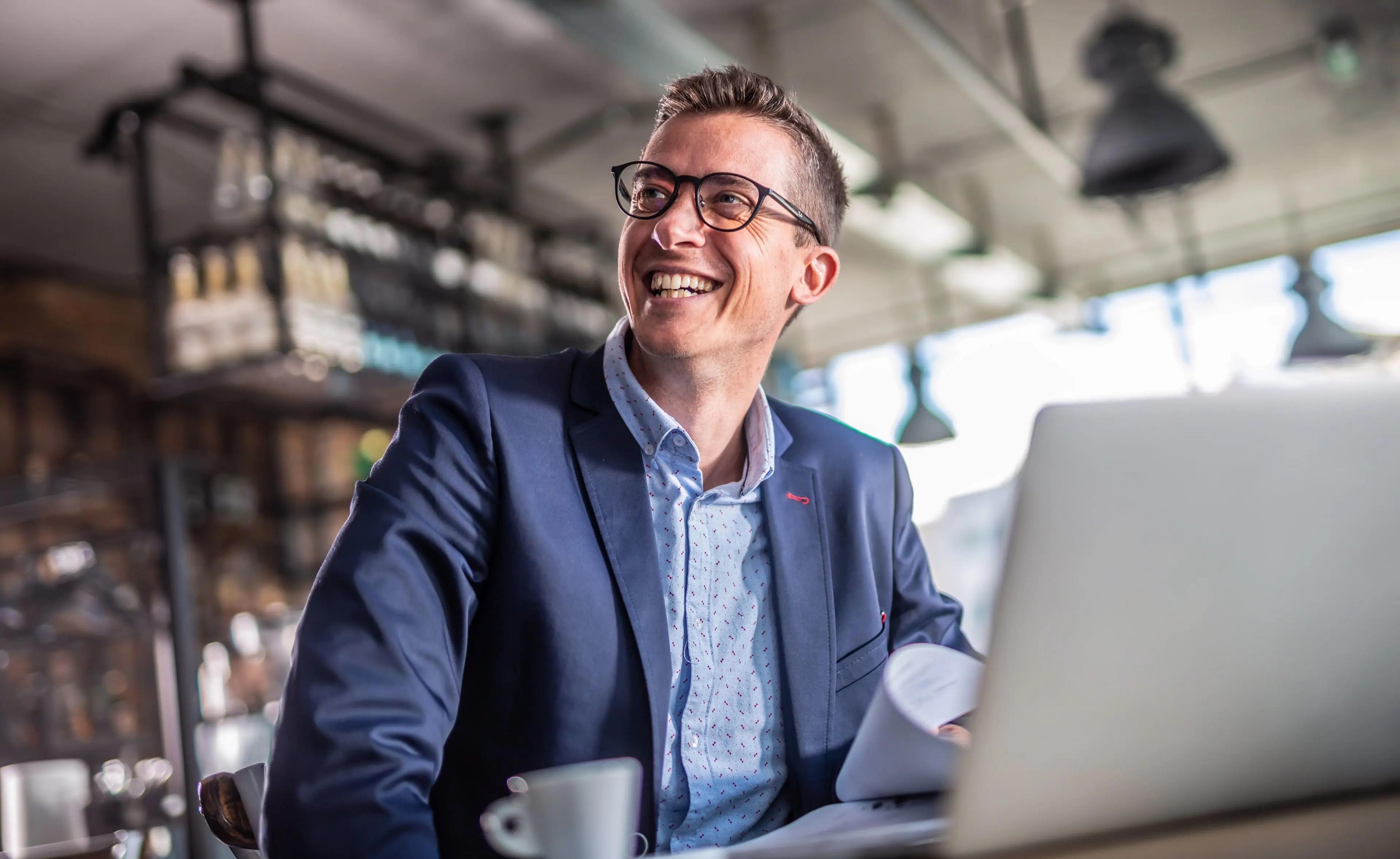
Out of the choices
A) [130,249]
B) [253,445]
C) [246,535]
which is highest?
[130,249]

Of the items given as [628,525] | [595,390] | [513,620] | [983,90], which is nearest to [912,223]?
[983,90]

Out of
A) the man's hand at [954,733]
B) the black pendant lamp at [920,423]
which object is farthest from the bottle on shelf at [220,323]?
the black pendant lamp at [920,423]

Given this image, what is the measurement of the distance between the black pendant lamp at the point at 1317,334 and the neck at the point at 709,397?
18.4 feet

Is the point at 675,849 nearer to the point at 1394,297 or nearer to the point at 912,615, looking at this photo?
the point at 912,615

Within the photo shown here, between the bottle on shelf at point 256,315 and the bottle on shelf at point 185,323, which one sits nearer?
the bottle on shelf at point 256,315

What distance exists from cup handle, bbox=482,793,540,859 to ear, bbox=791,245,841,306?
1091 millimetres

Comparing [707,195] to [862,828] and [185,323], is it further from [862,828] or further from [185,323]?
[185,323]

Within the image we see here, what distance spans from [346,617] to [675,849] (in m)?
0.45

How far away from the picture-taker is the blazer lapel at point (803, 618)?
1.34m

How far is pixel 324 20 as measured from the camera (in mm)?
4316

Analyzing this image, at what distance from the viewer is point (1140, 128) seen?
3.93 meters

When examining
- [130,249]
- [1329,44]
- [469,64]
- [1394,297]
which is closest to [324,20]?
[469,64]

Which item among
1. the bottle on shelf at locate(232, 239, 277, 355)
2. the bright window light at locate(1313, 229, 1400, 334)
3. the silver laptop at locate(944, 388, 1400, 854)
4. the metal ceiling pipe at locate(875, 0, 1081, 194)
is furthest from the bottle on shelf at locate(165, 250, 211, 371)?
the bright window light at locate(1313, 229, 1400, 334)

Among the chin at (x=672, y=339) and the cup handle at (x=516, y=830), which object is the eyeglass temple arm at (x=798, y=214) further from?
the cup handle at (x=516, y=830)
